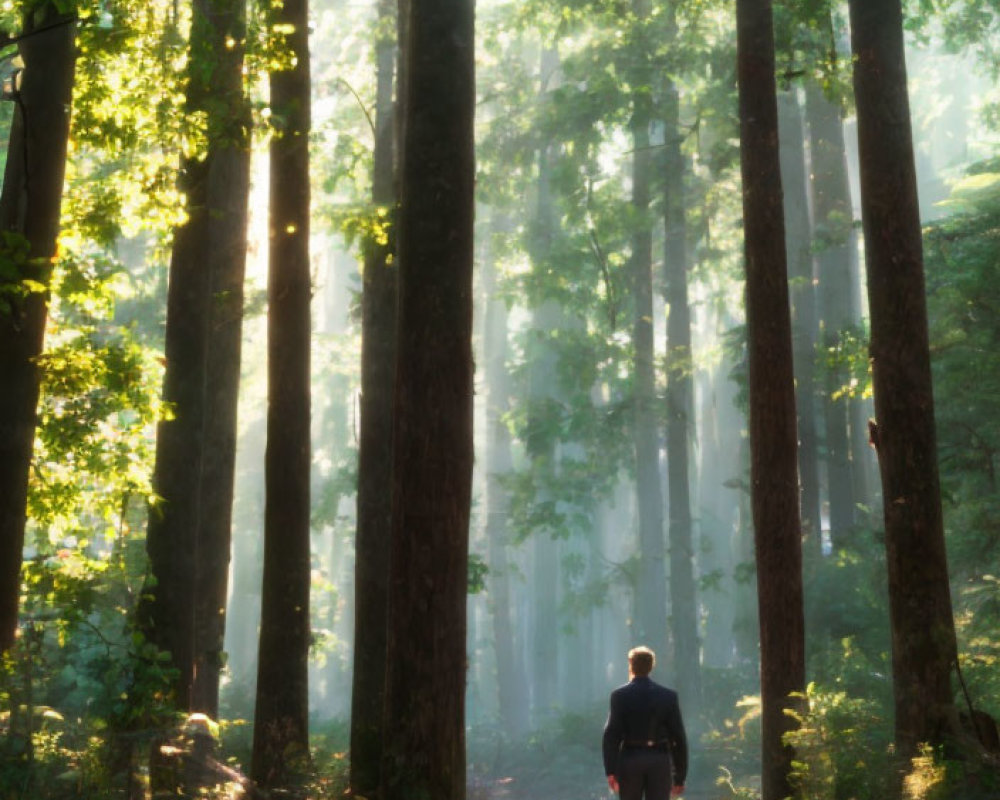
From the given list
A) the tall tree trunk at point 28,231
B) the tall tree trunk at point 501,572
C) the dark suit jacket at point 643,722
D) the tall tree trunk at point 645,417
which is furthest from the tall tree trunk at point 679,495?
the tall tree trunk at point 28,231

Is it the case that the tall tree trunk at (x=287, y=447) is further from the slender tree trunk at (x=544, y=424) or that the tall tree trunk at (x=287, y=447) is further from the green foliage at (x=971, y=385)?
the slender tree trunk at (x=544, y=424)

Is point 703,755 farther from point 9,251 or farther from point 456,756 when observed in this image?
point 9,251

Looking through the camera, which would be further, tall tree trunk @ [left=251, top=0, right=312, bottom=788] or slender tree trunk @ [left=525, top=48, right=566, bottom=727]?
slender tree trunk @ [left=525, top=48, right=566, bottom=727]

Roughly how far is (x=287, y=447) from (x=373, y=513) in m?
2.22

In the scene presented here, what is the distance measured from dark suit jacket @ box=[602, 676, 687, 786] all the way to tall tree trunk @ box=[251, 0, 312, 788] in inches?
123

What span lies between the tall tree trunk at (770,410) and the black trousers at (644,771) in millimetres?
1079

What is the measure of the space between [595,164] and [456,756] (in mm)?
23659

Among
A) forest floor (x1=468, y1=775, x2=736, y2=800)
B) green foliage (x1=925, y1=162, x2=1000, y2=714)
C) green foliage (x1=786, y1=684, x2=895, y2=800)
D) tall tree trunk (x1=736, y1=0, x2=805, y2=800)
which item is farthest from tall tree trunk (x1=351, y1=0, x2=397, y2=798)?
forest floor (x1=468, y1=775, x2=736, y2=800)

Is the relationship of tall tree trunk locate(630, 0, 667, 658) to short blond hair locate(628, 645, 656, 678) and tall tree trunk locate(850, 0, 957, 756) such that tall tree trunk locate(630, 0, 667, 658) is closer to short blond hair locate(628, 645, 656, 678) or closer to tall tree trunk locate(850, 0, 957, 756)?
tall tree trunk locate(850, 0, 957, 756)

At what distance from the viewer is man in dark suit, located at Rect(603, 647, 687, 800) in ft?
32.2

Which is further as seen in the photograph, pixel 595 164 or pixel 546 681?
pixel 546 681

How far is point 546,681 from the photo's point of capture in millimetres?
49125

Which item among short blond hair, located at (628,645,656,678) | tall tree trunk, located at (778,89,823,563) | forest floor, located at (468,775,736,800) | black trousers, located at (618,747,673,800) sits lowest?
forest floor, located at (468,775,736,800)

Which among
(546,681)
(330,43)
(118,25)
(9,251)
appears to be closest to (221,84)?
(118,25)
